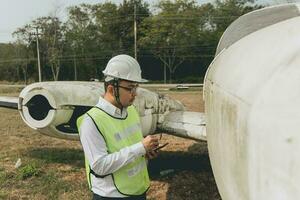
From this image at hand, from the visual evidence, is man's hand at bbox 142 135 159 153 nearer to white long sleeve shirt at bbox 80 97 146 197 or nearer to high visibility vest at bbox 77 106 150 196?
white long sleeve shirt at bbox 80 97 146 197

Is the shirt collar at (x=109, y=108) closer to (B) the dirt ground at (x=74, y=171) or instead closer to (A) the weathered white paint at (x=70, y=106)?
(B) the dirt ground at (x=74, y=171)

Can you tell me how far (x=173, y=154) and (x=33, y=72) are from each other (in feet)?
170

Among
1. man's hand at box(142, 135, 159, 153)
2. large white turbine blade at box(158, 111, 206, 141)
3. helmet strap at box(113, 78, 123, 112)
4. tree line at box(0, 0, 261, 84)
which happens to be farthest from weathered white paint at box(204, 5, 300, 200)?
tree line at box(0, 0, 261, 84)

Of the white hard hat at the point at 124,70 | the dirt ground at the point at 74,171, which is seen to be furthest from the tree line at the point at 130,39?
the white hard hat at the point at 124,70

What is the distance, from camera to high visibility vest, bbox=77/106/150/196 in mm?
3332

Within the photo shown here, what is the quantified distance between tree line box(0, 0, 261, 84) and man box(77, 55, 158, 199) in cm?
5138

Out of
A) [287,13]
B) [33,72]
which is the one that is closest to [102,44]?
[33,72]

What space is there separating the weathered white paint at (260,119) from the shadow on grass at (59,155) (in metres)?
6.04

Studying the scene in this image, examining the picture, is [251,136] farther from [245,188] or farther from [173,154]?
[173,154]

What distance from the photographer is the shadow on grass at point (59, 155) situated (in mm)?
8938

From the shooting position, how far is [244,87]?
2412mm

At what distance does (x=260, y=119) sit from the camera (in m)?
2.03

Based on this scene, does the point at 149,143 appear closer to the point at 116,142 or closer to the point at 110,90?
the point at 116,142

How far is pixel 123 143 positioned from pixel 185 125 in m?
4.04
